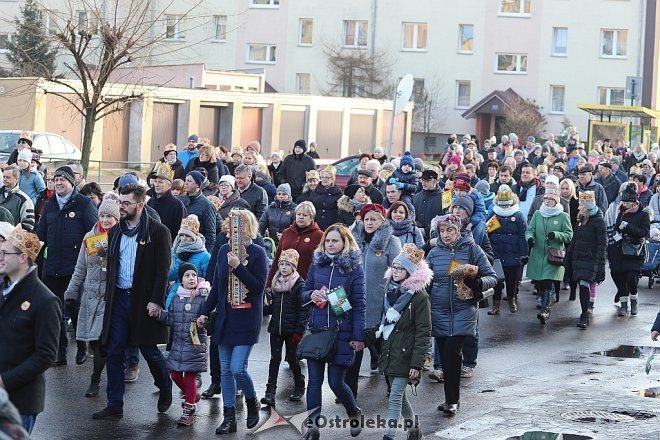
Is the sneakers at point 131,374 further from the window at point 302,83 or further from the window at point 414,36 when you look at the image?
the window at point 302,83

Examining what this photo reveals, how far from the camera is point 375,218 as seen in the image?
1219cm

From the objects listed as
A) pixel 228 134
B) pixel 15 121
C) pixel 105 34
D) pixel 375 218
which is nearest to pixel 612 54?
pixel 228 134

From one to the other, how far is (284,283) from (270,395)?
40.0 inches

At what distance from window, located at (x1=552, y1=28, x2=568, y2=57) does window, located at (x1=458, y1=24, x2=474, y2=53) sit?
3995 millimetres

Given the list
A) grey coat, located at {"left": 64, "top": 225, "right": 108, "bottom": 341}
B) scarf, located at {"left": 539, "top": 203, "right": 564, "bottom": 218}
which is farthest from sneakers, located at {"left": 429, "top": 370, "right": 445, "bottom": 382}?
scarf, located at {"left": 539, "top": 203, "right": 564, "bottom": 218}

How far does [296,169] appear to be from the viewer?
2286cm

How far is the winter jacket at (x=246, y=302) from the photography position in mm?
10469

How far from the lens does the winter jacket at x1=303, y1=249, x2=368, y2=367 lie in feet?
34.2

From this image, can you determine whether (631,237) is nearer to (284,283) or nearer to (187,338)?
(284,283)

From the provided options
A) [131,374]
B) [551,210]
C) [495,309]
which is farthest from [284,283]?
[551,210]

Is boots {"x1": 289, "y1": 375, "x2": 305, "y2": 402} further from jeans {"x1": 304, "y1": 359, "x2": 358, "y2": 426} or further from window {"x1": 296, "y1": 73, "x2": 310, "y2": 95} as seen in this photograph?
window {"x1": 296, "y1": 73, "x2": 310, "y2": 95}

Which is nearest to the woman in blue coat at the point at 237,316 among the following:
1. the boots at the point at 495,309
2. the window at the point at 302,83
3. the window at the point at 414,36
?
the boots at the point at 495,309

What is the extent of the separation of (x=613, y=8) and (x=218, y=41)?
1961 centimetres

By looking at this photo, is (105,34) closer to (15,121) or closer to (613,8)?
(15,121)
